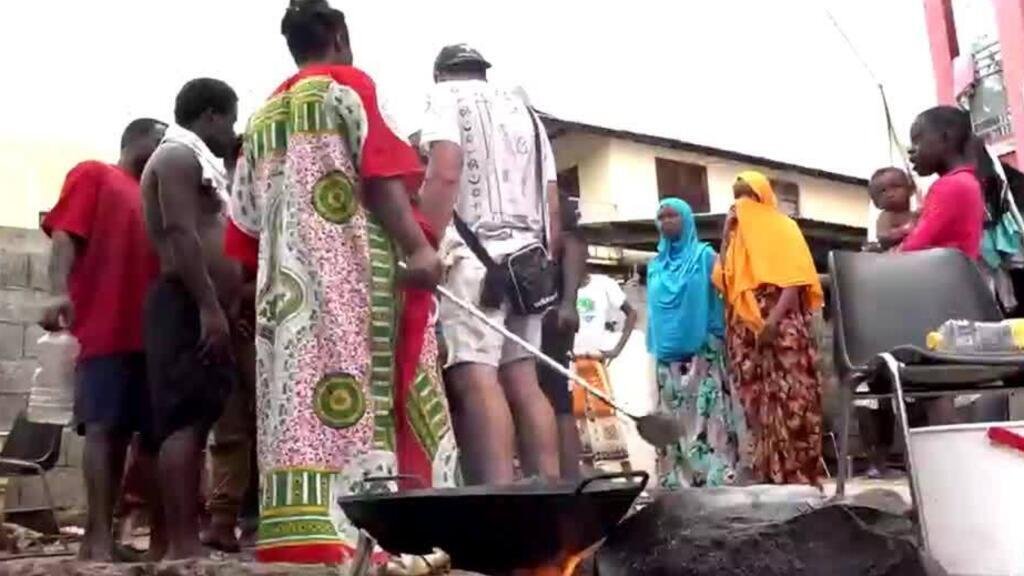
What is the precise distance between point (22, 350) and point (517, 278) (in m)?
4.43

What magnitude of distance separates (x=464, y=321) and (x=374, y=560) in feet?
3.06

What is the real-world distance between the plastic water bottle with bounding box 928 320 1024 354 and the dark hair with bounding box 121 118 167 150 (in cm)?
267

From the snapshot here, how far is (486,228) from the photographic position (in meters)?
3.78

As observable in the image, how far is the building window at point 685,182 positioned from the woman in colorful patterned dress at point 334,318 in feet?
55.6

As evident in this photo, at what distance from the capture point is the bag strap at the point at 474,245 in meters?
3.70

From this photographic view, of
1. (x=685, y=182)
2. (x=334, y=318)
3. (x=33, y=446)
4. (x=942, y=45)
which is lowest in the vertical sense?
(x=33, y=446)

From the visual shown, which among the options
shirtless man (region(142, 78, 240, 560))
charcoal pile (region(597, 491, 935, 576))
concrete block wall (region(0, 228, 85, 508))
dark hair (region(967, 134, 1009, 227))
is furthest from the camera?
concrete block wall (region(0, 228, 85, 508))

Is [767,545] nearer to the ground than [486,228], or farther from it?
nearer to the ground

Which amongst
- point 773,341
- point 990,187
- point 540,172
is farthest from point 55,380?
point 990,187

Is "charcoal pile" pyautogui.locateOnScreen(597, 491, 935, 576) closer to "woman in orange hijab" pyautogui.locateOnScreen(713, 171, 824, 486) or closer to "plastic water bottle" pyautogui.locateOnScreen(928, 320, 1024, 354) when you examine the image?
"plastic water bottle" pyautogui.locateOnScreen(928, 320, 1024, 354)

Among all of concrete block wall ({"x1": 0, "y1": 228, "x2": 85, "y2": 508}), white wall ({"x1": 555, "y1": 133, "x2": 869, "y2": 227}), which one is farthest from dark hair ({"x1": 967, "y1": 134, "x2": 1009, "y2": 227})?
white wall ({"x1": 555, "y1": 133, "x2": 869, "y2": 227})

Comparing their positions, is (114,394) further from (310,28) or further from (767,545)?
(767,545)

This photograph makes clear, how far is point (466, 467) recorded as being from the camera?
3516 millimetres

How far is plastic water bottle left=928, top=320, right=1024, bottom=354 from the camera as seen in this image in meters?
2.94
